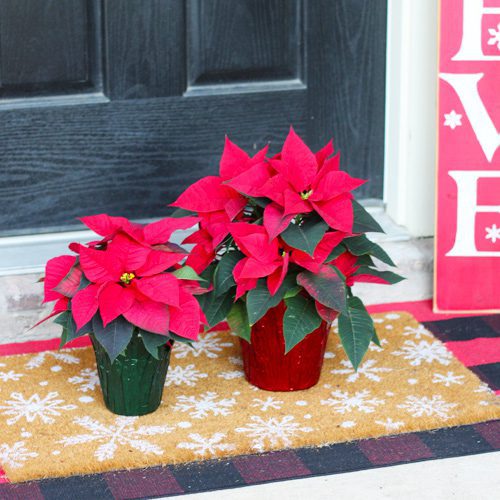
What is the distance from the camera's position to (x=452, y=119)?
91.1 inches

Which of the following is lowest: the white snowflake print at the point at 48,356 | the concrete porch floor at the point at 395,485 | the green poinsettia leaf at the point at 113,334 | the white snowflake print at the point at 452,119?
the concrete porch floor at the point at 395,485

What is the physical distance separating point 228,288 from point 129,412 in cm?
27

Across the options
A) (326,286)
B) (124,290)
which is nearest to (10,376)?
(124,290)

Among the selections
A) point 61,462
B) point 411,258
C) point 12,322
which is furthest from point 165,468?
point 411,258

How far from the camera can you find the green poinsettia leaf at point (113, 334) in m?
1.82

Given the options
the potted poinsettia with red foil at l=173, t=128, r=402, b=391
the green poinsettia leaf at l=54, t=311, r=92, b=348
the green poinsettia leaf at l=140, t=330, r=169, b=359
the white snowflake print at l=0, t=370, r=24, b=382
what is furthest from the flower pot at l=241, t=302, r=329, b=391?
the white snowflake print at l=0, t=370, r=24, b=382

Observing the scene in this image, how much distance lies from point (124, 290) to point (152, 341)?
96 mm

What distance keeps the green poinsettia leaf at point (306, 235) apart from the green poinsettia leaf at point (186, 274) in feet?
0.53

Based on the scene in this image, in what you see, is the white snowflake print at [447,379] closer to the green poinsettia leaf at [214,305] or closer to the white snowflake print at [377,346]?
the white snowflake print at [377,346]

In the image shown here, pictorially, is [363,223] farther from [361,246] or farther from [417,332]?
[417,332]

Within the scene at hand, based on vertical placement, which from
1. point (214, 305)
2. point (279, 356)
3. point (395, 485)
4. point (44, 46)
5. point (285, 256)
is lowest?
point (395, 485)

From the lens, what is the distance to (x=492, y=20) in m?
2.28

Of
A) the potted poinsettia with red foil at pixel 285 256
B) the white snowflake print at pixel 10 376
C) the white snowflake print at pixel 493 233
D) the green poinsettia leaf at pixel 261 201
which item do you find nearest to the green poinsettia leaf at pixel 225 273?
the potted poinsettia with red foil at pixel 285 256

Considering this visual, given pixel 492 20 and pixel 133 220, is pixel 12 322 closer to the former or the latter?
pixel 133 220
